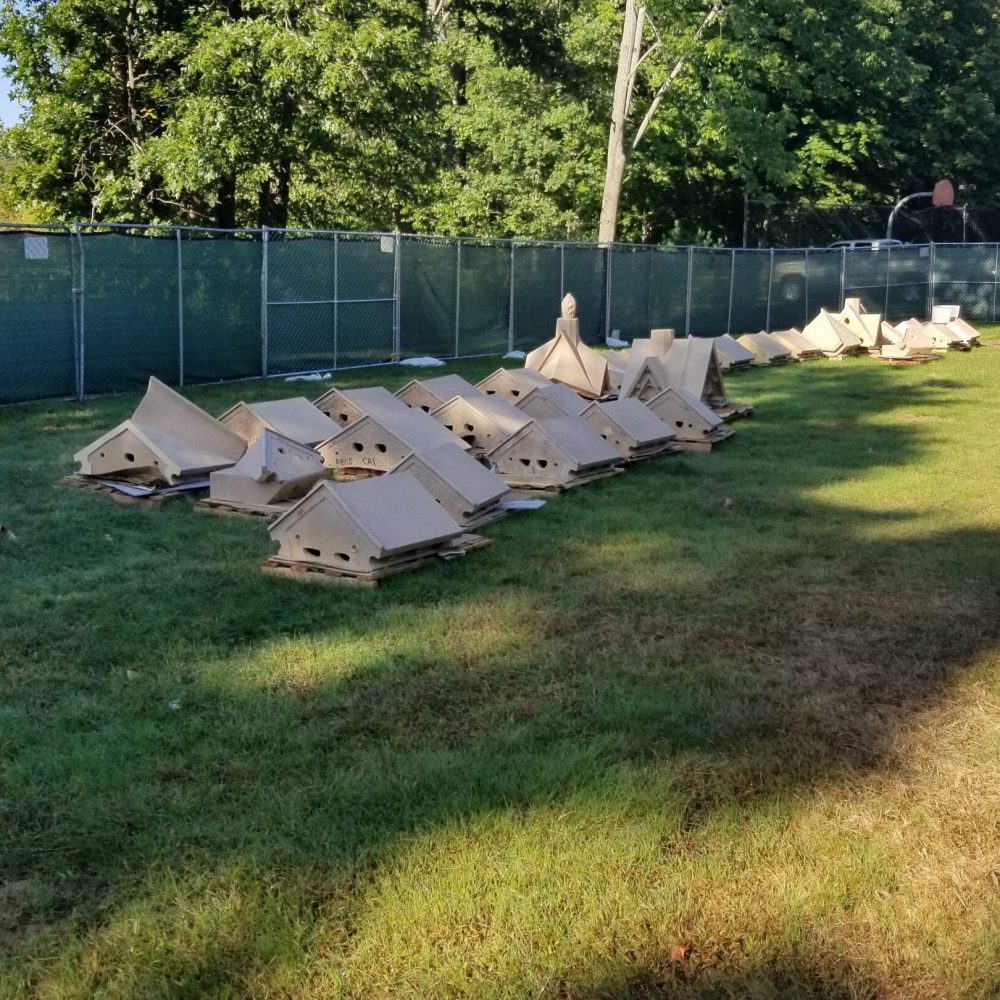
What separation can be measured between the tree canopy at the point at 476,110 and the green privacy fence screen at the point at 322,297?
2880mm

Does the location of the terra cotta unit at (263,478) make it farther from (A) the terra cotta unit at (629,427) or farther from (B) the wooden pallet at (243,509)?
(A) the terra cotta unit at (629,427)

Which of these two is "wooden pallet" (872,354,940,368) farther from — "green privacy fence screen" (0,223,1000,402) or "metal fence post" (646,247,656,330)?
"green privacy fence screen" (0,223,1000,402)

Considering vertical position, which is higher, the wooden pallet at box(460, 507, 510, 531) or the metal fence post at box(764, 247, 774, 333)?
the metal fence post at box(764, 247, 774, 333)

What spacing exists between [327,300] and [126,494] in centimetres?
1073

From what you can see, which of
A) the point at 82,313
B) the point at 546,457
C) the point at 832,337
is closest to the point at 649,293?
the point at 832,337

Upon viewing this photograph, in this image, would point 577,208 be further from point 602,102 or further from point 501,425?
point 501,425

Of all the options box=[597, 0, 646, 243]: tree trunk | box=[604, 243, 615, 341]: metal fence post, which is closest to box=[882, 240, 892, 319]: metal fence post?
box=[597, 0, 646, 243]: tree trunk

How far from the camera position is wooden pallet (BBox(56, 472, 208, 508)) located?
8930 mm

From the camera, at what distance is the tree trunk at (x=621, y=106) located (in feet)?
96.6

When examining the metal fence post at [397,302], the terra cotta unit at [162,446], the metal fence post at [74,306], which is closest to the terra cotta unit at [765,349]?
the metal fence post at [397,302]

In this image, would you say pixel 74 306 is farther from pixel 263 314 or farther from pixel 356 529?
pixel 356 529

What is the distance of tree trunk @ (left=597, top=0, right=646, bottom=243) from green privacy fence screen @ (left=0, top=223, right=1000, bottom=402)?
8.27 ft

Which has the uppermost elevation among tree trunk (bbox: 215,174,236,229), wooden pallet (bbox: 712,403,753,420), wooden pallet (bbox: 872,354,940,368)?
tree trunk (bbox: 215,174,236,229)

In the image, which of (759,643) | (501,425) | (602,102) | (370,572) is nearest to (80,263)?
(501,425)
